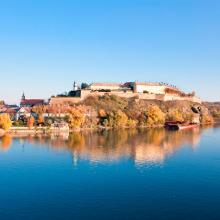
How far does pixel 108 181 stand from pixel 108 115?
54.4 metres

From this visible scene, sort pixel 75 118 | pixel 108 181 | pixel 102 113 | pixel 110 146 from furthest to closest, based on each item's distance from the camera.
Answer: pixel 102 113
pixel 75 118
pixel 110 146
pixel 108 181

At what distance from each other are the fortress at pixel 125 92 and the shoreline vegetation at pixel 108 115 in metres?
1.80

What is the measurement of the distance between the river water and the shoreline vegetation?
64.9ft

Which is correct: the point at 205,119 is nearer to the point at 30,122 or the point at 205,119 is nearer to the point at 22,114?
the point at 22,114

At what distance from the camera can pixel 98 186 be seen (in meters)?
31.3

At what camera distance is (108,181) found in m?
33.1

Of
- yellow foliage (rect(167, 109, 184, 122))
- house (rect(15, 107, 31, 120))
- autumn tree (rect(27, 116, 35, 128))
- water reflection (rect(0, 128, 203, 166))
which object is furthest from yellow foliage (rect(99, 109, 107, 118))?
yellow foliage (rect(167, 109, 184, 122))

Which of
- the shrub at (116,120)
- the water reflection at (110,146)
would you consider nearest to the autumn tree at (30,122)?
the water reflection at (110,146)

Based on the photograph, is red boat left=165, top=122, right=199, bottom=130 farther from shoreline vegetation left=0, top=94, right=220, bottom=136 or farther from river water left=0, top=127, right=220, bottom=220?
river water left=0, top=127, right=220, bottom=220

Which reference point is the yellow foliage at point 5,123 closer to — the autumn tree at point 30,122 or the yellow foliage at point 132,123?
the autumn tree at point 30,122

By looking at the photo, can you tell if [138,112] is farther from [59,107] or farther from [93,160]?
[93,160]

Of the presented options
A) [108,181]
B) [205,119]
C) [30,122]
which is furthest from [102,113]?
[108,181]

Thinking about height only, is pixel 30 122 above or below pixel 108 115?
below

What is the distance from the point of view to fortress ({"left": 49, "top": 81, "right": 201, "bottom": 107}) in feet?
308
